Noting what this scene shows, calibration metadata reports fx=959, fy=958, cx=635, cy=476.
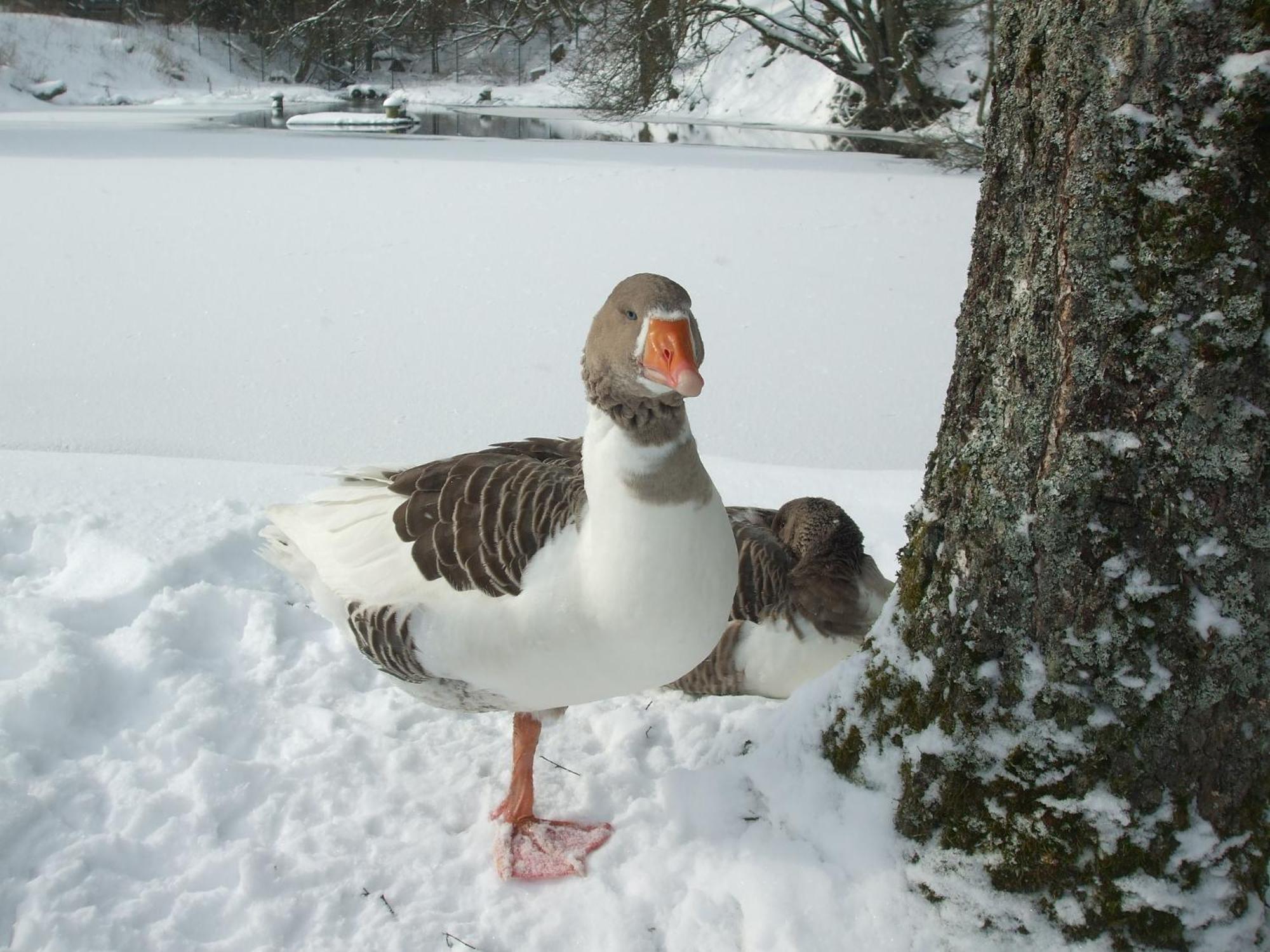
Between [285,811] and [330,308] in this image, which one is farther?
[330,308]

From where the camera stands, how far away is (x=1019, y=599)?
1.51 m

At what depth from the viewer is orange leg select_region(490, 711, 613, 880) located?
1940 millimetres

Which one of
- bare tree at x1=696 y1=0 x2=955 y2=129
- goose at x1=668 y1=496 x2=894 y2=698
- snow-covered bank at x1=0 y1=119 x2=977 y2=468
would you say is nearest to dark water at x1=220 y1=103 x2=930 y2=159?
bare tree at x1=696 y1=0 x2=955 y2=129

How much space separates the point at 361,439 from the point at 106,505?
1.18 meters

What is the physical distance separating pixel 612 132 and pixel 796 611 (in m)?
20.1

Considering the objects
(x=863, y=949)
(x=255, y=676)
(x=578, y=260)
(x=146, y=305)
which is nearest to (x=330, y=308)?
(x=146, y=305)

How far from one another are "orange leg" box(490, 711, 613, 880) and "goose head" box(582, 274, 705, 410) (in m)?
0.81

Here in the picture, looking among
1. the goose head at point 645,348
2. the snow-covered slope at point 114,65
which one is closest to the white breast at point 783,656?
the goose head at point 645,348

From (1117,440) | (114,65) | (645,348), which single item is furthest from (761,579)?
(114,65)

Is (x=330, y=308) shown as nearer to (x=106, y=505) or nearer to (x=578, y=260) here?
(x=578, y=260)

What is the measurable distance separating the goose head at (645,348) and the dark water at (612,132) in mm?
14174

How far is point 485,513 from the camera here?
2000 mm

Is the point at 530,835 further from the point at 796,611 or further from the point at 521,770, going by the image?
the point at 796,611

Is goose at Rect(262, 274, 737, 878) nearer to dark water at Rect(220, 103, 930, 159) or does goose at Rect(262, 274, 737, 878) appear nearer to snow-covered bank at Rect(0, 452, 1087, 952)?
snow-covered bank at Rect(0, 452, 1087, 952)
